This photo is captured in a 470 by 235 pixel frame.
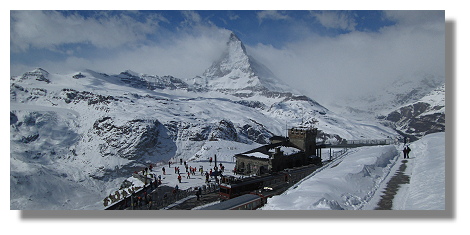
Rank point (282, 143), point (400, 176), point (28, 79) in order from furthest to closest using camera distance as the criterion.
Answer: point (28, 79) < point (282, 143) < point (400, 176)

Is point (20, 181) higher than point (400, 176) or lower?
lower

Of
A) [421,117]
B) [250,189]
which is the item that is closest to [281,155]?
[250,189]

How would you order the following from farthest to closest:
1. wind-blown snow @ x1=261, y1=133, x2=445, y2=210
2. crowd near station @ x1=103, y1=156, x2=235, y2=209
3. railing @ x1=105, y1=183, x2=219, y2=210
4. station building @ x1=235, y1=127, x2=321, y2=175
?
station building @ x1=235, y1=127, x2=321, y2=175 → crowd near station @ x1=103, y1=156, x2=235, y2=209 → railing @ x1=105, y1=183, x2=219, y2=210 → wind-blown snow @ x1=261, y1=133, x2=445, y2=210

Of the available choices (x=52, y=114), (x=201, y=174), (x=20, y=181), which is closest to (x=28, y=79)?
(x=52, y=114)

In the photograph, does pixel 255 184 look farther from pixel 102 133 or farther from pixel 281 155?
pixel 102 133

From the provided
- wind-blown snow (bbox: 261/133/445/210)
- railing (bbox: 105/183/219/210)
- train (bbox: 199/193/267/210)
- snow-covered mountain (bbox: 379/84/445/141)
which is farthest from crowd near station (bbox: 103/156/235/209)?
snow-covered mountain (bbox: 379/84/445/141)

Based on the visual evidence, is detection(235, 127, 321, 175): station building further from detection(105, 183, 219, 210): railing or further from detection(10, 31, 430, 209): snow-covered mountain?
detection(10, 31, 430, 209): snow-covered mountain
